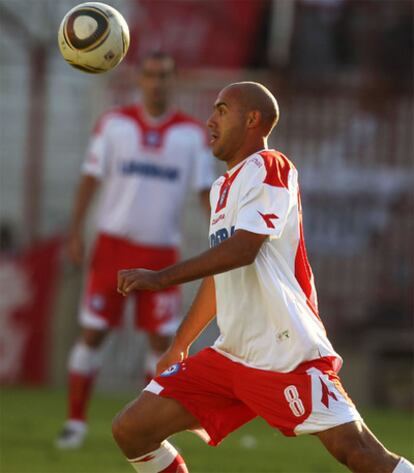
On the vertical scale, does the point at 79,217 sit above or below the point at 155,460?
above

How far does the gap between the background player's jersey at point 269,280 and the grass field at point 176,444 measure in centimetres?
254

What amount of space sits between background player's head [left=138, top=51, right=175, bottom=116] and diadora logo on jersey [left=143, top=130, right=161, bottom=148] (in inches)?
5.7

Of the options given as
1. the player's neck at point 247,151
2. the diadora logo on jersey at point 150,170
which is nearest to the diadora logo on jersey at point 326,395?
the player's neck at point 247,151

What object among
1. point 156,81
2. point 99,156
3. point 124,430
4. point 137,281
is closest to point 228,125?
point 137,281

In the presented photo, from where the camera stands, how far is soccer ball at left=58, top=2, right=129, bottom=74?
265 inches

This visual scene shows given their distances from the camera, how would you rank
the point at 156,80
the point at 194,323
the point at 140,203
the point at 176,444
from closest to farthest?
the point at 194,323 < the point at 156,80 < the point at 176,444 < the point at 140,203

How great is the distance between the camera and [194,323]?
629 cm

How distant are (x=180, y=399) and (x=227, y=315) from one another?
414mm

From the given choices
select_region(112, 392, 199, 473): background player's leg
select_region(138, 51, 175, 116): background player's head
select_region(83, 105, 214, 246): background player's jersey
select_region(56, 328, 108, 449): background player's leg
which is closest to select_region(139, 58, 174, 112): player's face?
select_region(138, 51, 175, 116): background player's head

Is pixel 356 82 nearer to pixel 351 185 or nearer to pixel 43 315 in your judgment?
pixel 351 185

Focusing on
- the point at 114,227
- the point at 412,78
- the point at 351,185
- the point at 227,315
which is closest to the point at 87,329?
the point at 114,227

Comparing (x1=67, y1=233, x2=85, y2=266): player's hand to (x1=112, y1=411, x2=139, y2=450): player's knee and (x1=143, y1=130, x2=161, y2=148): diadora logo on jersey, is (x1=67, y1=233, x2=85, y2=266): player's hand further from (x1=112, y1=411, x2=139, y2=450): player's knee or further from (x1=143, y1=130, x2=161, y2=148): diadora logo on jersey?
(x1=112, y1=411, x2=139, y2=450): player's knee

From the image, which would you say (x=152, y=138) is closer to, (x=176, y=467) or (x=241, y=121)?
(x=241, y=121)

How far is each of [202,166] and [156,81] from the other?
715mm
